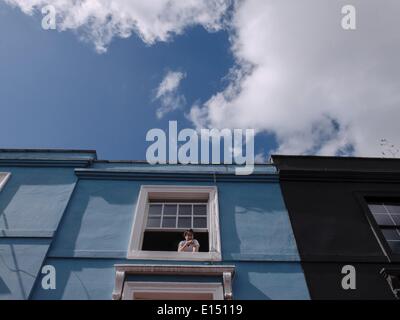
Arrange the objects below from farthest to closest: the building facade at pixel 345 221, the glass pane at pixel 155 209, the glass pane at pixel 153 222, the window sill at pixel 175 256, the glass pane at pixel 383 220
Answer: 1. the glass pane at pixel 155 209
2. the glass pane at pixel 383 220
3. the glass pane at pixel 153 222
4. the window sill at pixel 175 256
5. the building facade at pixel 345 221

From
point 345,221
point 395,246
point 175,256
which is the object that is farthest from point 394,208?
point 175,256

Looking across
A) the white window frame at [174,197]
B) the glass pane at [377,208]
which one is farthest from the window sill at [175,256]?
the glass pane at [377,208]

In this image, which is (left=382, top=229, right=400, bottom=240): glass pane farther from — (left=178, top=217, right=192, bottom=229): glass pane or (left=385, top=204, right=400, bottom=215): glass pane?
(left=178, top=217, right=192, bottom=229): glass pane

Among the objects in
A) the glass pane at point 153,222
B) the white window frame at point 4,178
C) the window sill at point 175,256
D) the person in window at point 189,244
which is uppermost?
the white window frame at point 4,178

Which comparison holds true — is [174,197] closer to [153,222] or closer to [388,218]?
[153,222]

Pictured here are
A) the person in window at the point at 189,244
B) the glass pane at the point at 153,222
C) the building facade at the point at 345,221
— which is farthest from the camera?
the glass pane at the point at 153,222

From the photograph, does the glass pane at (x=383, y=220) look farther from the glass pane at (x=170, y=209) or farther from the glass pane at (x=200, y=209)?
the glass pane at (x=170, y=209)

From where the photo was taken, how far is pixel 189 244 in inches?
289

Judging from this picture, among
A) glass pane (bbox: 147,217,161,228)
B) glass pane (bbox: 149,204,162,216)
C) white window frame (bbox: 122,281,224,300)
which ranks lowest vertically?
white window frame (bbox: 122,281,224,300)

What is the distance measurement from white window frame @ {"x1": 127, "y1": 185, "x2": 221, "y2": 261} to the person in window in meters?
0.24

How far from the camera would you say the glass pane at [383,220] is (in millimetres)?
8172

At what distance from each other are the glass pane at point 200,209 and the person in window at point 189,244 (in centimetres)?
94

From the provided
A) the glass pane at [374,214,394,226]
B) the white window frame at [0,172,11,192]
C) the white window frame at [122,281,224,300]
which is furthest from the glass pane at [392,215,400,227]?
the white window frame at [0,172,11,192]

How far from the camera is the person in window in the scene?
7.26 m
